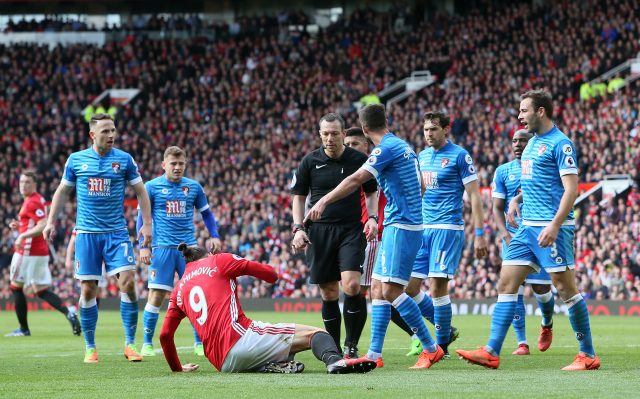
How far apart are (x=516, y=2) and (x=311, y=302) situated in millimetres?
18093

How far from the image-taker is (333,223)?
450 inches

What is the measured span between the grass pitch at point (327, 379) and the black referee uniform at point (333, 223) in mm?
1030

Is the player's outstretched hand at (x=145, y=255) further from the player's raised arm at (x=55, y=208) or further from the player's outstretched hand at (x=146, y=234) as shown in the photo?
the player's raised arm at (x=55, y=208)

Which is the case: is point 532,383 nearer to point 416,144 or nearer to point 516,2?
point 416,144

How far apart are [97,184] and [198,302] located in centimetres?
325

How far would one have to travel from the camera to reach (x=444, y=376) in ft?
31.1

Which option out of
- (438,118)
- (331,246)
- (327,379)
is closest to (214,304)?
(327,379)

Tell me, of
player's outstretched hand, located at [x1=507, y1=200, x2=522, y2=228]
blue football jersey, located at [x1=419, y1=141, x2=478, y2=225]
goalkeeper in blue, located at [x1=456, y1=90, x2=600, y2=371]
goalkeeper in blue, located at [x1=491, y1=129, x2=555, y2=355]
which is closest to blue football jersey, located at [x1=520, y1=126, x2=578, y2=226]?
goalkeeper in blue, located at [x1=456, y1=90, x2=600, y2=371]

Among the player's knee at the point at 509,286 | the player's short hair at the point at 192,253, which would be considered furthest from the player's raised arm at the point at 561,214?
the player's short hair at the point at 192,253

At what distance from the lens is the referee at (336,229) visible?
11.2 meters

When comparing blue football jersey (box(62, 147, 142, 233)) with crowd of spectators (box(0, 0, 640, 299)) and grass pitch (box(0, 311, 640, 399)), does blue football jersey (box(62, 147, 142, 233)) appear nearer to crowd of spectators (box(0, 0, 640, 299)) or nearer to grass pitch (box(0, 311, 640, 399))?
grass pitch (box(0, 311, 640, 399))

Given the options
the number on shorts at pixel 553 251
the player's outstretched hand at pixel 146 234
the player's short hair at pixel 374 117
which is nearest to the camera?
the number on shorts at pixel 553 251

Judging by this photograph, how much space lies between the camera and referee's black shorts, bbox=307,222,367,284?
37.2 feet

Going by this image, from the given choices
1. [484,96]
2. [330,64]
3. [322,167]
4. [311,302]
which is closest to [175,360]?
[322,167]
